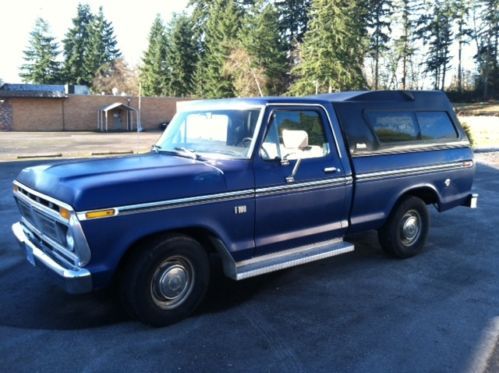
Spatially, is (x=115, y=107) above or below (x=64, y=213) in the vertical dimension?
above

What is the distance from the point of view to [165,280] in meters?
3.98

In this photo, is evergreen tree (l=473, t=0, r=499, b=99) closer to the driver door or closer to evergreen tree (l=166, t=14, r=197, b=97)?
evergreen tree (l=166, t=14, r=197, b=97)

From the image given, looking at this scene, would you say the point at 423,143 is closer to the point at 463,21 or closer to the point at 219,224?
the point at 219,224

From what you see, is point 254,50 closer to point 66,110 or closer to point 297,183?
point 66,110

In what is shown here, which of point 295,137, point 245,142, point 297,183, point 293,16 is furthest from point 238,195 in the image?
point 293,16

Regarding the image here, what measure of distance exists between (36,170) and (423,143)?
465cm

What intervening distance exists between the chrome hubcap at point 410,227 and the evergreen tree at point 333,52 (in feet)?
119

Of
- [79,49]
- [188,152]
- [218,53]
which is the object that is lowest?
[188,152]

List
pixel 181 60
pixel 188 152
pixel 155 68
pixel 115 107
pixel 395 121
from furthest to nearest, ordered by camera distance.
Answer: pixel 155 68 < pixel 181 60 < pixel 115 107 < pixel 395 121 < pixel 188 152

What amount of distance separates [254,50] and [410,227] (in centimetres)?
4595

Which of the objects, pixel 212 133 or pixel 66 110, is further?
pixel 66 110

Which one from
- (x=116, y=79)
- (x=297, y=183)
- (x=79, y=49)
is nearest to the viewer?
(x=297, y=183)

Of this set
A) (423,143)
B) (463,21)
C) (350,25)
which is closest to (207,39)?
(350,25)

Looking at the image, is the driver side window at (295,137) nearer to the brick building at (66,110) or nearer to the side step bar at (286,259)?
the side step bar at (286,259)
